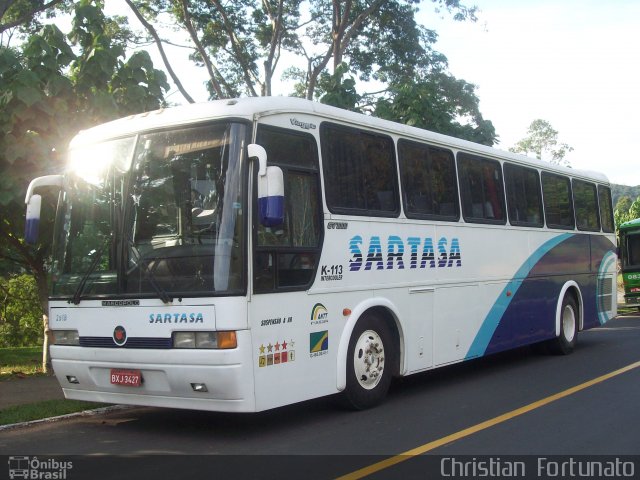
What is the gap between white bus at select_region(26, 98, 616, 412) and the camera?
6.97 m

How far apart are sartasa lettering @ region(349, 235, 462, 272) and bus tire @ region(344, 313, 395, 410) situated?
63 centimetres

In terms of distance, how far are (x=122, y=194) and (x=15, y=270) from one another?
12.0m

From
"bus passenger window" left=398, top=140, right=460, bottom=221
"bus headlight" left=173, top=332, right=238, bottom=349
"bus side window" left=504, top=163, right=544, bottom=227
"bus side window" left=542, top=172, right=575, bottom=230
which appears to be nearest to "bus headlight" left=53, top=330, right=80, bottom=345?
"bus headlight" left=173, top=332, right=238, bottom=349

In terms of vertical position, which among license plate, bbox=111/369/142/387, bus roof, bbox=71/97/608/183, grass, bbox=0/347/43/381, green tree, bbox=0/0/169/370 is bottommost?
grass, bbox=0/347/43/381

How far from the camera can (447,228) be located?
33.8 feet

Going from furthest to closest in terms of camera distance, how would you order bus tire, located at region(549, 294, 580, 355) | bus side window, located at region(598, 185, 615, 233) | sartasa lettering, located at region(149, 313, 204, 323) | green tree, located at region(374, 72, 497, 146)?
green tree, located at region(374, 72, 497, 146)
bus side window, located at region(598, 185, 615, 233)
bus tire, located at region(549, 294, 580, 355)
sartasa lettering, located at region(149, 313, 204, 323)

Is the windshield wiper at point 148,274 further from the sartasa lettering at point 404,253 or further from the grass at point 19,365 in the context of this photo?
the grass at point 19,365

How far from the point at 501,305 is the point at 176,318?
6.14 meters

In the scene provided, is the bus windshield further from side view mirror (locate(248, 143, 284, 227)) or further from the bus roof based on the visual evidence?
side view mirror (locate(248, 143, 284, 227))

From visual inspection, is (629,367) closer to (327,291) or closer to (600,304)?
(600,304)

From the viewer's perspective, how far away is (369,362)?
860cm

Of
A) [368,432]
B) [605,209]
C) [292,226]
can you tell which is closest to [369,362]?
[368,432]

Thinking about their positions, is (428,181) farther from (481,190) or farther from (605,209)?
(605,209)
